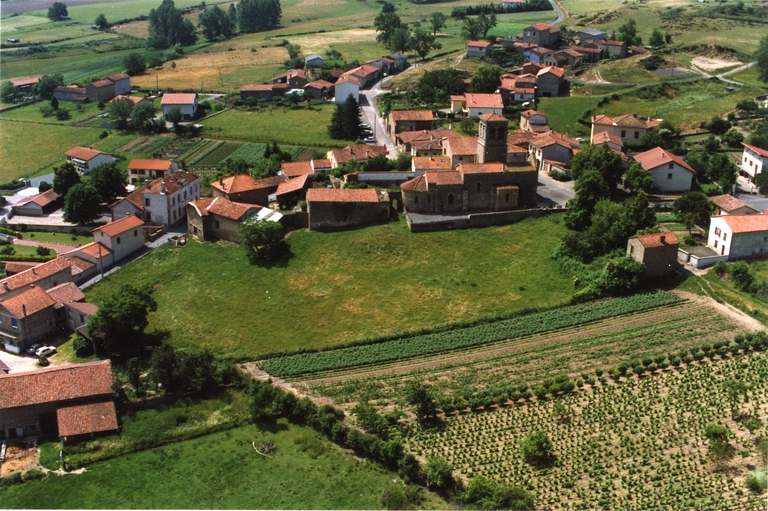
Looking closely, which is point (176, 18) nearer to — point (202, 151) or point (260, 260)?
point (202, 151)

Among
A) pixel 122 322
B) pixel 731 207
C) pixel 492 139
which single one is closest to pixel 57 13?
pixel 492 139

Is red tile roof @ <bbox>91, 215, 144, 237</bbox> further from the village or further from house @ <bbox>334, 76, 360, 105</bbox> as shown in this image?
house @ <bbox>334, 76, 360, 105</bbox>

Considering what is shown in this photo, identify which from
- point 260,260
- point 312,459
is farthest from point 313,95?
point 312,459

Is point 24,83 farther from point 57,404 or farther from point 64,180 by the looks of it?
point 57,404

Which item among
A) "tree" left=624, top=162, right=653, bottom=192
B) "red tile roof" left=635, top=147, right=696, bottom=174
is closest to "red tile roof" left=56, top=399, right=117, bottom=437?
"tree" left=624, top=162, right=653, bottom=192

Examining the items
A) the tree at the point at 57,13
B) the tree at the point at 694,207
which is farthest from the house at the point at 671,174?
the tree at the point at 57,13
